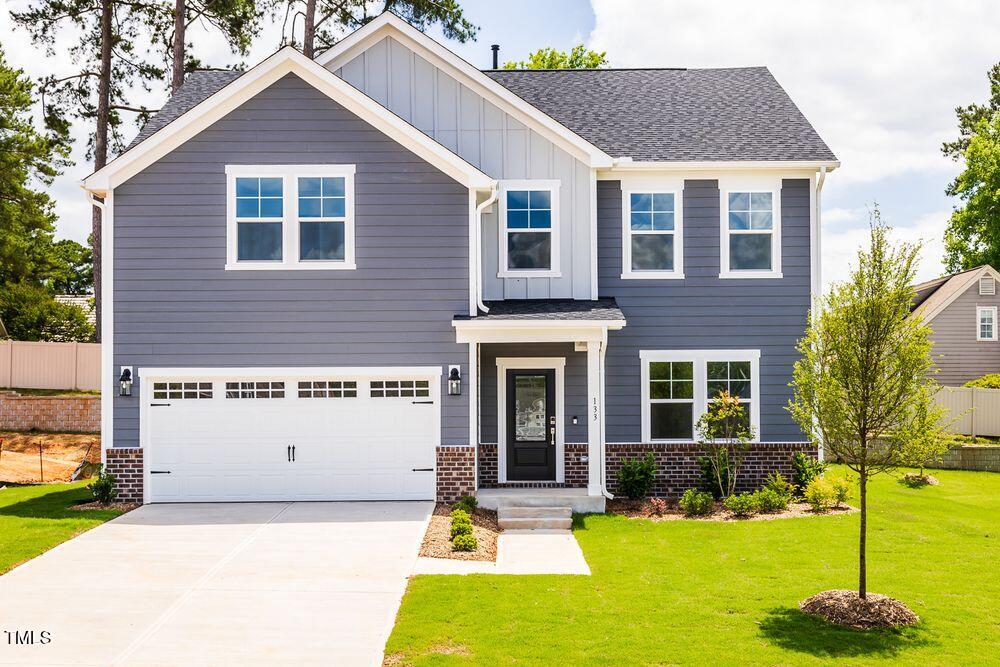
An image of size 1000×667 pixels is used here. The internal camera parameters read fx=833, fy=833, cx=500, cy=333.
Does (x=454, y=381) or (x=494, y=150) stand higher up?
(x=494, y=150)

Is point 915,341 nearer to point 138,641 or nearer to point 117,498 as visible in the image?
point 138,641

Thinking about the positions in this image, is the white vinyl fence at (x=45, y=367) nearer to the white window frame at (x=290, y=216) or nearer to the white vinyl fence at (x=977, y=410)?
the white window frame at (x=290, y=216)

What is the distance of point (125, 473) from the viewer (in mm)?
13422

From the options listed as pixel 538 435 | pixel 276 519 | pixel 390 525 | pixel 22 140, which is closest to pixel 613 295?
pixel 538 435

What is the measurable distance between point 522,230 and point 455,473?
4.44m

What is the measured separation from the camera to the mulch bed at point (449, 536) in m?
10.6

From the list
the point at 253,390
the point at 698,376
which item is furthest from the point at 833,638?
the point at 253,390

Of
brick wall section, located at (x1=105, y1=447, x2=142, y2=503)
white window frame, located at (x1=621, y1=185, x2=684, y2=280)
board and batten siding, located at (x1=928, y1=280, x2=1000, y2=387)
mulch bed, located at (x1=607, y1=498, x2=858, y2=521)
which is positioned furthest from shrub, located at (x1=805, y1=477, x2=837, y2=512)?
board and batten siding, located at (x1=928, y1=280, x2=1000, y2=387)

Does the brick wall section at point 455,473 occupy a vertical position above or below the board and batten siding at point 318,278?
below

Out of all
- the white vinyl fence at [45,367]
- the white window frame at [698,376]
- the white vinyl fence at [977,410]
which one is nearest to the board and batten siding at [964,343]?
the white vinyl fence at [977,410]

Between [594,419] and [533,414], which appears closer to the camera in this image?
[594,419]

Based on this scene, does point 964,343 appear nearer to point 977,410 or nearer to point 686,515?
point 977,410

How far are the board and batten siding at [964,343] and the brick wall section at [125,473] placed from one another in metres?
25.6

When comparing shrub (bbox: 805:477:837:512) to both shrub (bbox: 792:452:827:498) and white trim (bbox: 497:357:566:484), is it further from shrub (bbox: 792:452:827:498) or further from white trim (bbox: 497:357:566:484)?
white trim (bbox: 497:357:566:484)
